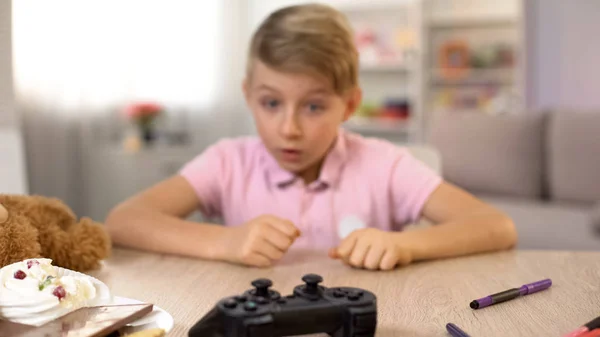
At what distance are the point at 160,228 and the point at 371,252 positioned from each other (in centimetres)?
32

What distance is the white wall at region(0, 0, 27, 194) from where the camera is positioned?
2.49 feet

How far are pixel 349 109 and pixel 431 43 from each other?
12.0ft

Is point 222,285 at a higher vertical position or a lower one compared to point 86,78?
lower

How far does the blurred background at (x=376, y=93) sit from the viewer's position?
288 centimetres

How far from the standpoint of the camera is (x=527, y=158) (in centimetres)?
306

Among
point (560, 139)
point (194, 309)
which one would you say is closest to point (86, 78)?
point (560, 139)

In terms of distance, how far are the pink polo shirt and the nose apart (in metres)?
0.18

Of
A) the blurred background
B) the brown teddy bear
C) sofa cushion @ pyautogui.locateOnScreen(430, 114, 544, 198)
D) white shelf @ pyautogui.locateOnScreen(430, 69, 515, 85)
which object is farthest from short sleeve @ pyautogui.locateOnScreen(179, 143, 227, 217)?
white shelf @ pyautogui.locateOnScreen(430, 69, 515, 85)

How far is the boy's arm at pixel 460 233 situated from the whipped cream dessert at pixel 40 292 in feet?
1.40

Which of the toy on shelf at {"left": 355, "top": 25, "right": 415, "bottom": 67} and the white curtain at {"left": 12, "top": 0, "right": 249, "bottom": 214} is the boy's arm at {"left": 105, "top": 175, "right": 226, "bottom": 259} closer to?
the white curtain at {"left": 12, "top": 0, "right": 249, "bottom": 214}

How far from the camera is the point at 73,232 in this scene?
0.75 m

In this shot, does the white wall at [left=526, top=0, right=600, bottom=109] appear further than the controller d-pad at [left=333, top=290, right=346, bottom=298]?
Yes

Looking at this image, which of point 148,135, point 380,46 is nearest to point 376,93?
point 380,46

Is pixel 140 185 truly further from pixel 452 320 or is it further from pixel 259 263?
pixel 452 320
